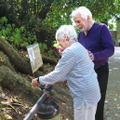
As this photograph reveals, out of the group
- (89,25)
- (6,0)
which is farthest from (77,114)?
(6,0)

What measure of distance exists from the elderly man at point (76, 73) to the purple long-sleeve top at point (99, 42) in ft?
2.18

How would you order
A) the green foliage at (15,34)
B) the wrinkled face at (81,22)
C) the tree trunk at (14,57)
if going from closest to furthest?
the wrinkled face at (81,22) → the tree trunk at (14,57) → the green foliage at (15,34)

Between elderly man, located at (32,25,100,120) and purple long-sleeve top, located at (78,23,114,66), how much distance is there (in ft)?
2.18

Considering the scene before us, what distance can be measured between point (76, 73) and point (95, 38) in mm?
1012

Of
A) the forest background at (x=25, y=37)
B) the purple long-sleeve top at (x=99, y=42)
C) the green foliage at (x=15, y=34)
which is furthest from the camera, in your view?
the green foliage at (x=15, y=34)

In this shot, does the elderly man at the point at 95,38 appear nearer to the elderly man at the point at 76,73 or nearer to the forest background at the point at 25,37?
the elderly man at the point at 76,73

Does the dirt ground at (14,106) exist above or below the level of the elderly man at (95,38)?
below

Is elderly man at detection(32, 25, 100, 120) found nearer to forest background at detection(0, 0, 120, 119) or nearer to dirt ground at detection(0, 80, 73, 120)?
dirt ground at detection(0, 80, 73, 120)

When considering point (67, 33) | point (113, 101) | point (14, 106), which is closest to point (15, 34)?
point (14, 106)

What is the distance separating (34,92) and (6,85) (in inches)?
23.2

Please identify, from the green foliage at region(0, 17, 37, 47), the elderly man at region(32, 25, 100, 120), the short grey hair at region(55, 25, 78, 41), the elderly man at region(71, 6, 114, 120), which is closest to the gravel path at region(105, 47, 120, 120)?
the elderly man at region(71, 6, 114, 120)

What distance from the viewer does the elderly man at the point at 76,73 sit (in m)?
1.97

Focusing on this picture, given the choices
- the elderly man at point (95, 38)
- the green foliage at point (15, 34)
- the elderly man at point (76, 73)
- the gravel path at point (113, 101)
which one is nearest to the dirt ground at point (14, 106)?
the elderly man at point (76, 73)

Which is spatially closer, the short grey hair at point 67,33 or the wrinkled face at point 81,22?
the short grey hair at point 67,33
